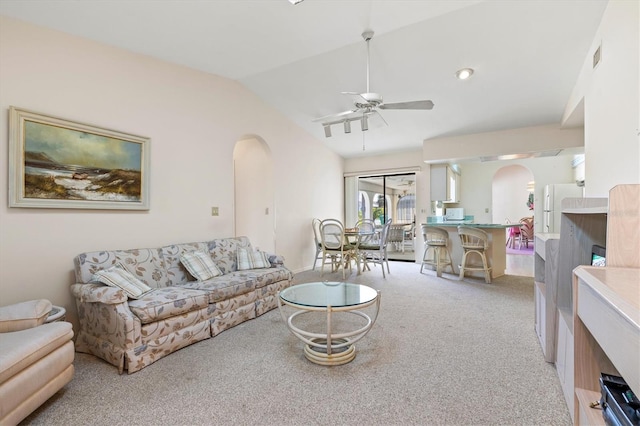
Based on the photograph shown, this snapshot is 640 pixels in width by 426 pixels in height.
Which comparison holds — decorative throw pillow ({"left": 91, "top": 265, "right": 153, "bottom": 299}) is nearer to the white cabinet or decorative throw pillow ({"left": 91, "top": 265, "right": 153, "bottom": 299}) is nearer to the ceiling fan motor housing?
the ceiling fan motor housing

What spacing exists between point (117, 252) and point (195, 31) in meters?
2.18

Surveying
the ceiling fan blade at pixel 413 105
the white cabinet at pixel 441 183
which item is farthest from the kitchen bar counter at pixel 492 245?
the ceiling fan blade at pixel 413 105

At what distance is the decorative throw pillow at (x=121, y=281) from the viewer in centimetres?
225

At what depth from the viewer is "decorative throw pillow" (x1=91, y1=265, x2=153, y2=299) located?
2246 millimetres

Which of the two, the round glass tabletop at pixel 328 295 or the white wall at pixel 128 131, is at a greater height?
the white wall at pixel 128 131

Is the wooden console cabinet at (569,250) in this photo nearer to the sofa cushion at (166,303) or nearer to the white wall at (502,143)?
the sofa cushion at (166,303)

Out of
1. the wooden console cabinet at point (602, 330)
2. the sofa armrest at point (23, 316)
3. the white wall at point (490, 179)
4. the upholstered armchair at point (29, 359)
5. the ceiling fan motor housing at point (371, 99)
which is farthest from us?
the white wall at point (490, 179)

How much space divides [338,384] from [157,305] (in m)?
1.43

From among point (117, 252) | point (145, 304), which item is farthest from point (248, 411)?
point (117, 252)

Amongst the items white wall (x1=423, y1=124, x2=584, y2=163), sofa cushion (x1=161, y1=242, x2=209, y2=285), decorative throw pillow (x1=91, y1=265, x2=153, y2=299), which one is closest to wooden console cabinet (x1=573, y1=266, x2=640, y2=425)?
decorative throw pillow (x1=91, y1=265, x2=153, y2=299)

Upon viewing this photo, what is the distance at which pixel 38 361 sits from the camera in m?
1.57

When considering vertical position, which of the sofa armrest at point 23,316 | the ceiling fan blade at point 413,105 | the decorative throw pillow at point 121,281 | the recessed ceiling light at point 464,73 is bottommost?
the sofa armrest at point 23,316

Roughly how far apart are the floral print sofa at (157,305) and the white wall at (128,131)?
0.84 feet

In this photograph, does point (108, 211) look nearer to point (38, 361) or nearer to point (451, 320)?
point (38, 361)
